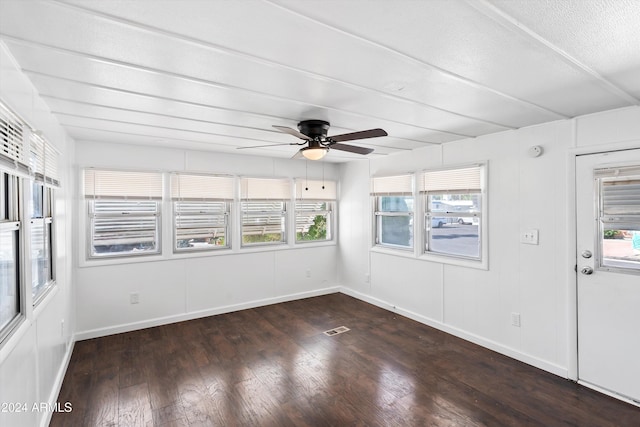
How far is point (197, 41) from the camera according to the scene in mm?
1542

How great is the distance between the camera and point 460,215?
3.98m

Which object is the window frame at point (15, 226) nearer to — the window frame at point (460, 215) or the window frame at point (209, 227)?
the window frame at point (209, 227)

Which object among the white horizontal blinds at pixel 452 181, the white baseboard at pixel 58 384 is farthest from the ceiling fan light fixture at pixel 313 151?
the white baseboard at pixel 58 384

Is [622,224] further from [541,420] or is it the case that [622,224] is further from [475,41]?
[475,41]

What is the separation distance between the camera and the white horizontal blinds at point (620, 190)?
2574 mm

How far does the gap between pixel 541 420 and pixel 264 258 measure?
12.4 ft

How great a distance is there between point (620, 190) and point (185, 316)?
490 centimetres

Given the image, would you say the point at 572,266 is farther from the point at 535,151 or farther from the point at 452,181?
the point at 452,181

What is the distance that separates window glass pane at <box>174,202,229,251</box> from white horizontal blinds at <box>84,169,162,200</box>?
1.22 ft

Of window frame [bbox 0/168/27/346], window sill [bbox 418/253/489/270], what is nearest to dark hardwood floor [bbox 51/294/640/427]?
window sill [bbox 418/253/489/270]

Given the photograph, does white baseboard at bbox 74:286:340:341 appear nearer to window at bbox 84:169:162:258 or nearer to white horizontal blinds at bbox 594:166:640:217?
window at bbox 84:169:162:258

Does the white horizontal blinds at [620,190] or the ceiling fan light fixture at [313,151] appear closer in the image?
the white horizontal blinds at [620,190]

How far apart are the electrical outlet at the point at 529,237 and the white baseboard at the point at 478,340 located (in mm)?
1125

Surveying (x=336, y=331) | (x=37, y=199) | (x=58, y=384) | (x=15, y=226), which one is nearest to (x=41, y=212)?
(x=37, y=199)
